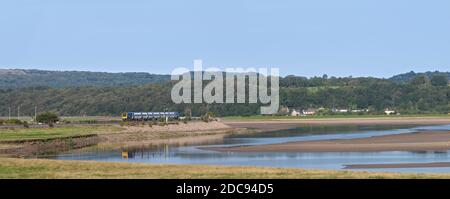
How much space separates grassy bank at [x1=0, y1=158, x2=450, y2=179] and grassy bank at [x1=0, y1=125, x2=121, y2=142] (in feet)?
106

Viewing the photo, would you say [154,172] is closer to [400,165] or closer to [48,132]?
[400,165]

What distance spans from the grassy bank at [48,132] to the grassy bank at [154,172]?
32291 millimetres

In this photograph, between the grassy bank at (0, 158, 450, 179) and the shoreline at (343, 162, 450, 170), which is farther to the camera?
the shoreline at (343, 162, 450, 170)

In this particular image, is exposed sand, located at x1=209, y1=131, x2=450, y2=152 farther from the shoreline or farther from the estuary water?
the shoreline

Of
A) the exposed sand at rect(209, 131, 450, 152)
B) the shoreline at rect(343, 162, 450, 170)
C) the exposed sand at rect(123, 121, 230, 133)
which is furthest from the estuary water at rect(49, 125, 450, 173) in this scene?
the exposed sand at rect(123, 121, 230, 133)

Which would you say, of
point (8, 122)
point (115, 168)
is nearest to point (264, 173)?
point (115, 168)

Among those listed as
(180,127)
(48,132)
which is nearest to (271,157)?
(48,132)

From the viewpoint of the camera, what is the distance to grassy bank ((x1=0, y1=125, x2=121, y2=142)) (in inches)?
3198

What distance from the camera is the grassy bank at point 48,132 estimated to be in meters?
81.2

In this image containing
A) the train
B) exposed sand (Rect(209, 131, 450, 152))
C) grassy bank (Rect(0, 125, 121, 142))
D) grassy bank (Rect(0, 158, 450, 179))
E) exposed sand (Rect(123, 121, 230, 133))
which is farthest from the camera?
the train

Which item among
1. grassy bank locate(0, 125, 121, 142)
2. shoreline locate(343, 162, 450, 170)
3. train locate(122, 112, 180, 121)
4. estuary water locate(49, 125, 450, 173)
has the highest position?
train locate(122, 112, 180, 121)
